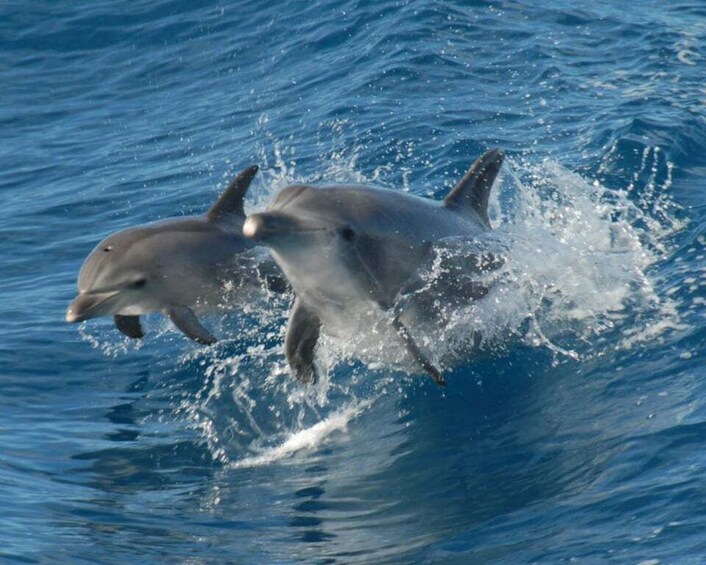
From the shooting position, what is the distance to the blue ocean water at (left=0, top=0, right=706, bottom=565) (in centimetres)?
820

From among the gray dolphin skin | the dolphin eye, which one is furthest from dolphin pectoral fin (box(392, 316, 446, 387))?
the dolphin eye

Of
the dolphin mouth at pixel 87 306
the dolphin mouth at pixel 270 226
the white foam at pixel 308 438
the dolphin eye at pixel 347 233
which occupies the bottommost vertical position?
the white foam at pixel 308 438

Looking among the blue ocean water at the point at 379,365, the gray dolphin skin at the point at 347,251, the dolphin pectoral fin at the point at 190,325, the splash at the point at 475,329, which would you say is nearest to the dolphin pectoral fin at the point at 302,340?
the gray dolphin skin at the point at 347,251

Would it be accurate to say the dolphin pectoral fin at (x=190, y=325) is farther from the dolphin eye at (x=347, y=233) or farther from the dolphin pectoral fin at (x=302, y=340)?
the dolphin eye at (x=347, y=233)

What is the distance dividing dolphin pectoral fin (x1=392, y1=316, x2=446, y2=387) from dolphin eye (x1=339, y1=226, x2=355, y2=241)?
2.36 ft

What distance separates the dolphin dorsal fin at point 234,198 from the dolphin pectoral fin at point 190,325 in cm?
81

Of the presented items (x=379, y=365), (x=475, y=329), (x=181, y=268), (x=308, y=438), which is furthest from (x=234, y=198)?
(x=475, y=329)

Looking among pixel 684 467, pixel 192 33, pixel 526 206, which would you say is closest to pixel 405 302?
pixel 684 467

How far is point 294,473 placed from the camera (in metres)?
9.41

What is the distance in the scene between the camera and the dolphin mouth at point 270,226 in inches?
328

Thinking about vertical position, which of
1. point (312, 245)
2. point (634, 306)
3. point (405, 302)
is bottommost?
point (634, 306)

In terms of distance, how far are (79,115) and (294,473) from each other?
41.2ft

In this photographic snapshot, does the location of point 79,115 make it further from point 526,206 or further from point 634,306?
point 634,306

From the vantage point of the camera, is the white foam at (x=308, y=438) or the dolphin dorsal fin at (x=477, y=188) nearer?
the white foam at (x=308, y=438)
